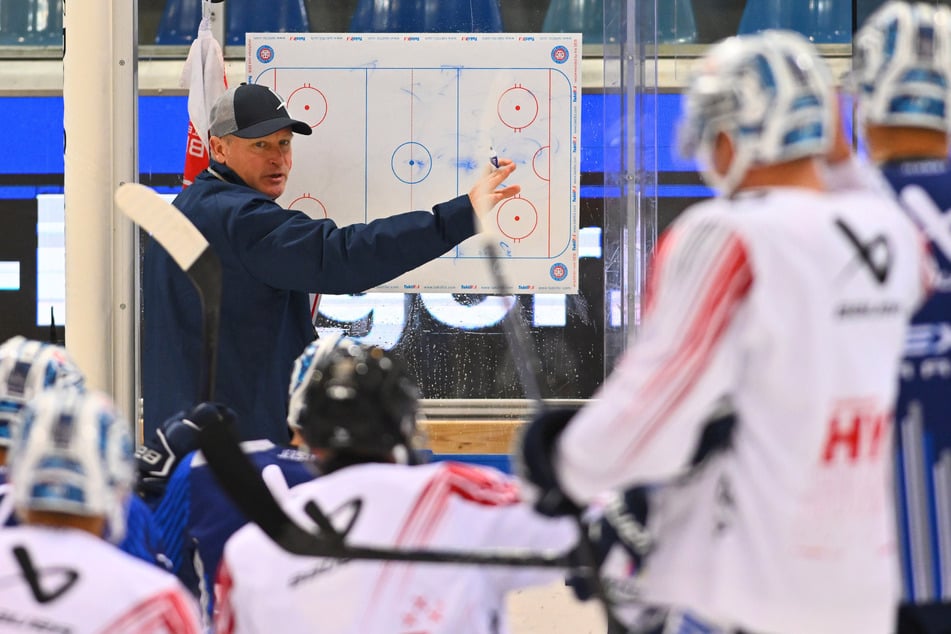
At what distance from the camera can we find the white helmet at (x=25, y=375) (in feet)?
7.34

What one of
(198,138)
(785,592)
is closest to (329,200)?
(198,138)

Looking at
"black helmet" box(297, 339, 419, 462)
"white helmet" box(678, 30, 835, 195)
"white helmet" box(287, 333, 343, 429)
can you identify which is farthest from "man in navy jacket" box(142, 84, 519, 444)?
"white helmet" box(678, 30, 835, 195)

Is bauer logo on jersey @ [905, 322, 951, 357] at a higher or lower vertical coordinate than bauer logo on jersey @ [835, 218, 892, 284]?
lower

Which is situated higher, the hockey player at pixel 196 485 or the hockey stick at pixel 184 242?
the hockey stick at pixel 184 242

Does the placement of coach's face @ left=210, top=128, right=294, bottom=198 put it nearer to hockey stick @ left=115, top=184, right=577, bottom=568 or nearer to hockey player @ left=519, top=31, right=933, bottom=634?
hockey stick @ left=115, top=184, right=577, bottom=568

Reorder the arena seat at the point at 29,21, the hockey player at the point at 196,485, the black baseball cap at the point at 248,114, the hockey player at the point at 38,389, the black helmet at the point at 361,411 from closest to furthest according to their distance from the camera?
the black helmet at the point at 361,411, the hockey player at the point at 38,389, the hockey player at the point at 196,485, the black baseball cap at the point at 248,114, the arena seat at the point at 29,21

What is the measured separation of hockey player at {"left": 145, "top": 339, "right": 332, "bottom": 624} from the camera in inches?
96.8

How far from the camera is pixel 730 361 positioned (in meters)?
1.49

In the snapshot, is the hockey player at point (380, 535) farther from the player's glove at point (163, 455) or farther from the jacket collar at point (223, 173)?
the jacket collar at point (223, 173)

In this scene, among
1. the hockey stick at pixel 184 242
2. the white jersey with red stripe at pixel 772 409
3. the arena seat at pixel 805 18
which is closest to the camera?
the white jersey with red stripe at pixel 772 409

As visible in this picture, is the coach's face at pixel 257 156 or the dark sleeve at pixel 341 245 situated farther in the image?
the coach's face at pixel 257 156

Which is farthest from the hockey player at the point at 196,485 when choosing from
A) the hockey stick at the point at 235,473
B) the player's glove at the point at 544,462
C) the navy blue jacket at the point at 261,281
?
the player's glove at the point at 544,462

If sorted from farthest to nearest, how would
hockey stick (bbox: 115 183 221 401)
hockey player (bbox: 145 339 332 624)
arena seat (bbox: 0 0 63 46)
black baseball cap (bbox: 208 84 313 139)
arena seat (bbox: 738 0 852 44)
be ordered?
arena seat (bbox: 0 0 63 46) → arena seat (bbox: 738 0 852 44) → black baseball cap (bbox: 208 84 313 139) → hockey stick (bbox: 115 183 221 401) → hockey player (bbox: 145 339 332 624)

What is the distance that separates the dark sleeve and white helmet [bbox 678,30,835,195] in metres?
1.73
